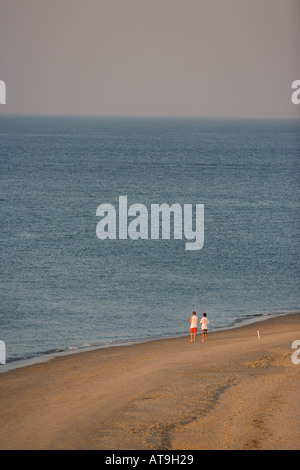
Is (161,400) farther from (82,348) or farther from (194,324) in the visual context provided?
(82,348)

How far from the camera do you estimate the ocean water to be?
38812 mm

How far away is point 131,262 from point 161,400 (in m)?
32.2

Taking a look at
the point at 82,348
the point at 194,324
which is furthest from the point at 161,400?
the point at 82,348

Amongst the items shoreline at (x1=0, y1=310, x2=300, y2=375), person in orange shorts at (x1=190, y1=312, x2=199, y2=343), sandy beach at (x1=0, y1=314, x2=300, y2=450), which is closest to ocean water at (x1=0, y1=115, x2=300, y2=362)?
shoreline at (x1=0, y1=310, x2=300, y2=375)

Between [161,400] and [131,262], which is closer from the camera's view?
[161,400]

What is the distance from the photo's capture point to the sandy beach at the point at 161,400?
18688 mm

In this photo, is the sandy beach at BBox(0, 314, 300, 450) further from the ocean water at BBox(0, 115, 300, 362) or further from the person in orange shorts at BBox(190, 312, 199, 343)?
the ocean water at BBox(0, 115, 300, 362)

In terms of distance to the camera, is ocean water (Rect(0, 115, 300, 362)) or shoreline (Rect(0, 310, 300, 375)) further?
ocean water (Rect(0, 115, 300, 362))

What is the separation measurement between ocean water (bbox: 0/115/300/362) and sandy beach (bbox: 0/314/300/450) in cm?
700

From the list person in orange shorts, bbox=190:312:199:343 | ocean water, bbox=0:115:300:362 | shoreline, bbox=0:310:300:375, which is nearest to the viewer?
shoreline, bbox=0:310:300:375

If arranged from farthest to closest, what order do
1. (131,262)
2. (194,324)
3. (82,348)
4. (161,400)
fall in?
1. (131,262)
2. (82,348)
3. (194,324)
4. (161,400)

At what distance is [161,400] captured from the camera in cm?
2186

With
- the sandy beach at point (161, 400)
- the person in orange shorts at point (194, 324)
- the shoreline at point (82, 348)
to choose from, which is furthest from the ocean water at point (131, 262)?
the sandy beach at point (161, 400)

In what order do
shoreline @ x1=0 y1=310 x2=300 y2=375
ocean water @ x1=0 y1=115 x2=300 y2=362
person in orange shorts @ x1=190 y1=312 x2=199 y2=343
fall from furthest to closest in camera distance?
1. ocean water @ x1=0 y1=115 x2=300 y2=362
2. person in orange shorts @ x1=190 y1=312 x2=199 y2=343
3. shoreline @ x1=0 y1=310 x2=300 y2=375
